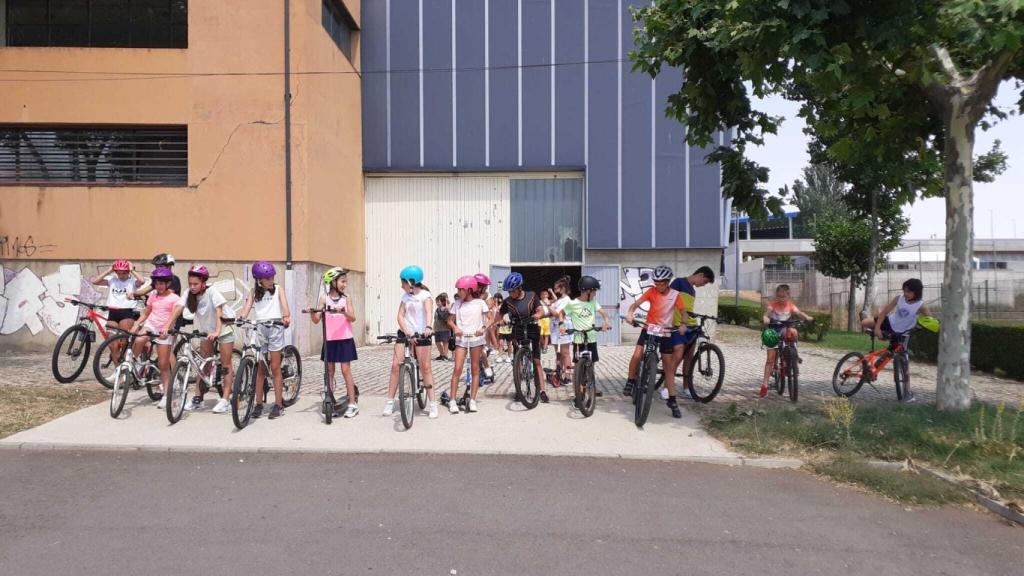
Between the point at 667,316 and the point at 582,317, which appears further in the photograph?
the point at 582,317

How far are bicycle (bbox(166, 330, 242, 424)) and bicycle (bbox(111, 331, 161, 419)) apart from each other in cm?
49

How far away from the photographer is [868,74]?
6742 millimetres

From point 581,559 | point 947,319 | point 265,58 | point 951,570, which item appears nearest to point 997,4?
point 947,319

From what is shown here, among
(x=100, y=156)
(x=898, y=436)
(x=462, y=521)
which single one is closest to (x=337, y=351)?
(x=462, y=521)

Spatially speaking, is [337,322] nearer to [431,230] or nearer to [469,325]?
[469,325]

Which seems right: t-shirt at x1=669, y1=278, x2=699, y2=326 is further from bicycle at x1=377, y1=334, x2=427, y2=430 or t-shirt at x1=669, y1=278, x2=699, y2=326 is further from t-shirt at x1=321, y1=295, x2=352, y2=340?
t-shirt at x1=321, y1=295, x2=352, y2=340

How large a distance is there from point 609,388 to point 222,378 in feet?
17.9

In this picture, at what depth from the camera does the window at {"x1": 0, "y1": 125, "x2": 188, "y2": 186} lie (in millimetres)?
15195

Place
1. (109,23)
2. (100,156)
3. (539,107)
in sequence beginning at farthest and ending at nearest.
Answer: (539,107) < (109,23) < (100,156)

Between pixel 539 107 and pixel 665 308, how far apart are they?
1202 cm

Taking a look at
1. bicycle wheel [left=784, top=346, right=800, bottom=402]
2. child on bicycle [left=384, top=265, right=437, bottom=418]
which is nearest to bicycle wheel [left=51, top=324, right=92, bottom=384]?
child on bicycle [left=384, top=265, right=437, bottom=418]

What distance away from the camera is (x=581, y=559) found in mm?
Answer: 4164

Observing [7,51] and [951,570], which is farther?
[7,51]

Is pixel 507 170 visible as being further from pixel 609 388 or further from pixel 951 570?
pixel 951 570
